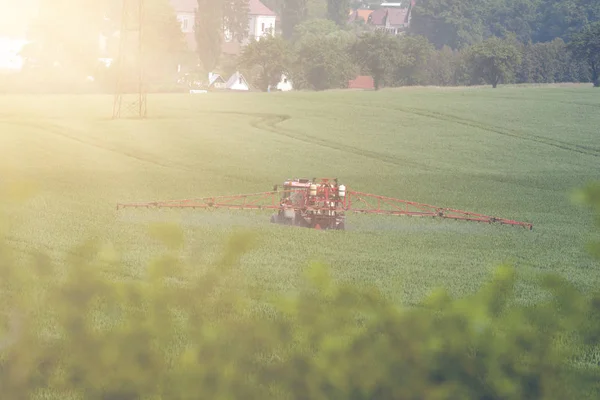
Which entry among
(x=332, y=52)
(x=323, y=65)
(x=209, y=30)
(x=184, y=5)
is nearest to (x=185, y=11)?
(x=184, y=5)

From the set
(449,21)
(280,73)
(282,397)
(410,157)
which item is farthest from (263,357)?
(449,21)

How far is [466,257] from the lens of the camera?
19.8 metres

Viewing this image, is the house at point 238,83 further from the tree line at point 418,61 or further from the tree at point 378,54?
the tree at point 378,54

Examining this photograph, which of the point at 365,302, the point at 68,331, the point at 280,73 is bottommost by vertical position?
the point at 280,73

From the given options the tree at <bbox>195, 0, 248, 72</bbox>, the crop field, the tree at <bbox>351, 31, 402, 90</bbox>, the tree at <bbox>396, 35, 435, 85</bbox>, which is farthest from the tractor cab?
the tree at <bbox>195, 0, 248, 72</bbox>

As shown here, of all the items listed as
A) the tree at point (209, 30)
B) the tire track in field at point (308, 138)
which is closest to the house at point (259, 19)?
the tree at point (209, 30)

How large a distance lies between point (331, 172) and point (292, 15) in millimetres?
131163

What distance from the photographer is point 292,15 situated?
168250 millimetres

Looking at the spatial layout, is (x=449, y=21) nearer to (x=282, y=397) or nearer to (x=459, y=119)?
(x=459, y=119)

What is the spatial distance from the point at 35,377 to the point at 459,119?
54589 mm

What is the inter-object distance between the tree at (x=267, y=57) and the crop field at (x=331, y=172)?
21.9 m

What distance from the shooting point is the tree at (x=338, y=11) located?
177m

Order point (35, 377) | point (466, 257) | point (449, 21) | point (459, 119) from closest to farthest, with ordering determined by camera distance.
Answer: point (35, 377)
point (466, 257)
point (459, 119)
point (449, 21)

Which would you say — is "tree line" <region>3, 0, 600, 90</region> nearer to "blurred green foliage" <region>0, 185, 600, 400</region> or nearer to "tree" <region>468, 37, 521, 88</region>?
"tree" <region>468, 37, 521, 88</region>
